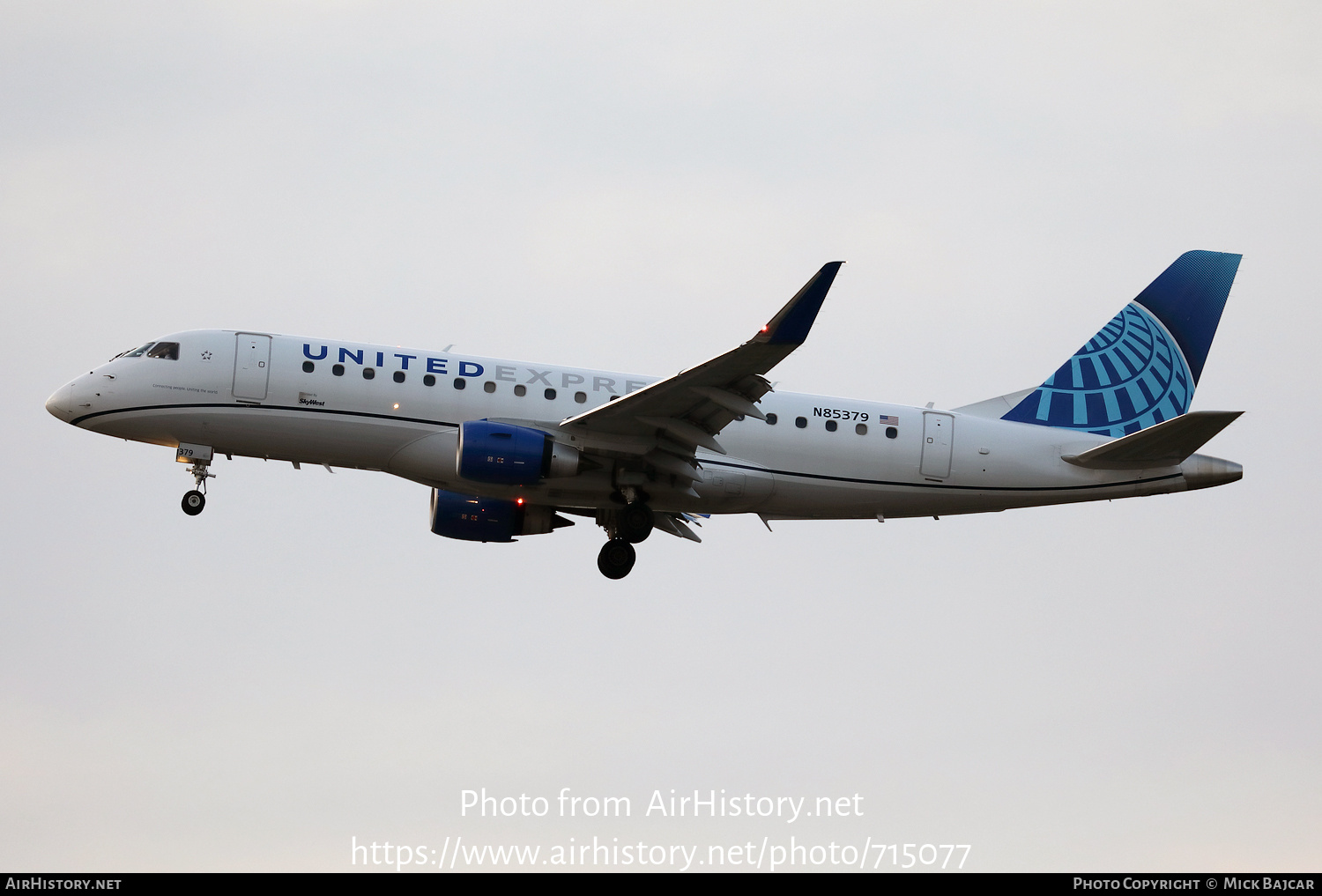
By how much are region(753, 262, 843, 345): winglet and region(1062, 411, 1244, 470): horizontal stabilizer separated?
9542 millimetres

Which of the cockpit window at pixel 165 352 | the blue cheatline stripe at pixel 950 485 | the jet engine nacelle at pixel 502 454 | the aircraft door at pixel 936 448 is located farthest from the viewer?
the aircraft door at pixel 936 448

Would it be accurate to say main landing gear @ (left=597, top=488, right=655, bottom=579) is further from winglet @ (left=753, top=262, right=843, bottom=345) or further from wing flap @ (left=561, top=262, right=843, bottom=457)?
winglet @ (left=753, top=262, right=843, bottom=345)

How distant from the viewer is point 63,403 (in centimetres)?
3262

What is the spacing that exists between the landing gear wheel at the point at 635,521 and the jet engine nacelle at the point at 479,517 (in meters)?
3.18

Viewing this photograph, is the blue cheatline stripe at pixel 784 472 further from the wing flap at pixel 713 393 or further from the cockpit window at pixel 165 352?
the wing flap at pixel 713 393

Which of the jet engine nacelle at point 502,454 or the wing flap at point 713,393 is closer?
the wing flap at point 713,393

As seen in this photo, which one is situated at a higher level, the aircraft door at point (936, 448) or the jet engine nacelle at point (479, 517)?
the aircraft door at point (936, 448)

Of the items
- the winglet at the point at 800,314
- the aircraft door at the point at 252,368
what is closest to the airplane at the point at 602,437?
the aircraft door at the point at 252,368

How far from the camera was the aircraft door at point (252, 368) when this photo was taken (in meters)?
31.7

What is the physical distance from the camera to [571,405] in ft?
107

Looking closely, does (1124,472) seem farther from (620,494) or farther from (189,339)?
(189,339)

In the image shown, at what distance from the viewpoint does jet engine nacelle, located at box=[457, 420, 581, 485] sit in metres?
30.4

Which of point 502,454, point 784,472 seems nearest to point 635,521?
point 784,472

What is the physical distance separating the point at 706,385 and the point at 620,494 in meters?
4.46
